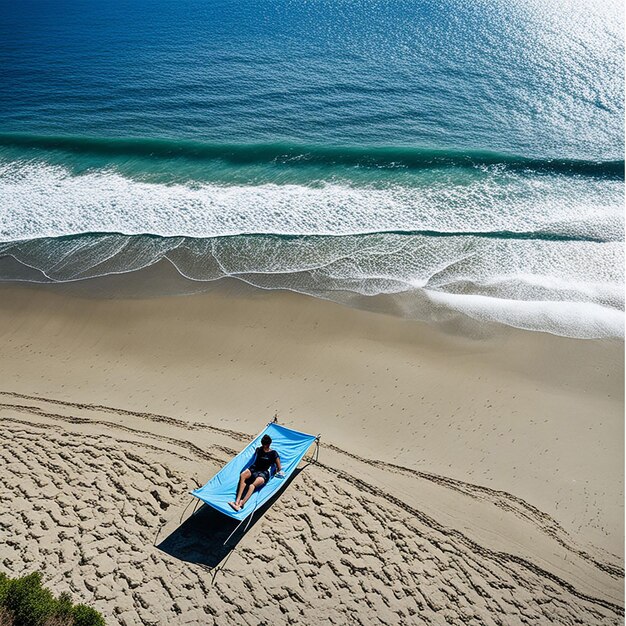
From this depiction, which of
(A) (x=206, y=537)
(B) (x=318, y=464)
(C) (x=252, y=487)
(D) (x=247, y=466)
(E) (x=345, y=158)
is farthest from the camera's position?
(E) (x=345, y=158)

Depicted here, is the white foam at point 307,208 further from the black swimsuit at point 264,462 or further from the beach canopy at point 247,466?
the black swimsuit at point 264,462

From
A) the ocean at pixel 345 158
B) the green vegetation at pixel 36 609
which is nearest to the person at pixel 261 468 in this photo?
the green vegetation at pixel 36 609

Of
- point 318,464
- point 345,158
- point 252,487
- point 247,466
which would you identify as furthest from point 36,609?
point 345,158

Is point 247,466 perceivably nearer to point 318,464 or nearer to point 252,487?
point 252,487

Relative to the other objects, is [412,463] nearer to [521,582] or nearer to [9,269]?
[521,582]

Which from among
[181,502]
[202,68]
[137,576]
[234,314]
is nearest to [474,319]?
[234,314]

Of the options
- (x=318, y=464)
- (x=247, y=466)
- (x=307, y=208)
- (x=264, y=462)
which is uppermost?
(x=307, y=208)
